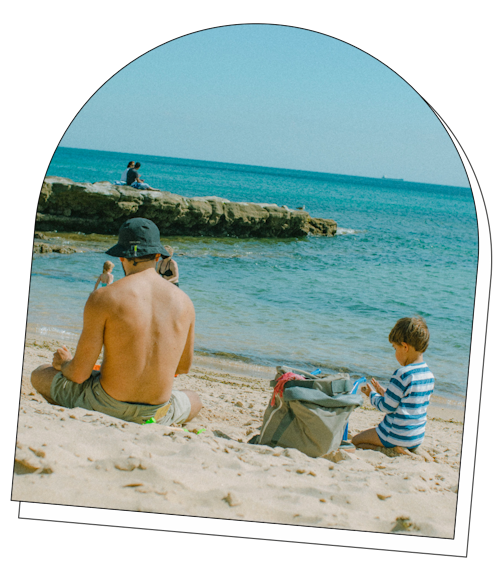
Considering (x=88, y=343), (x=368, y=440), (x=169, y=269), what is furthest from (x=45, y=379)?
(x=169, y=269)

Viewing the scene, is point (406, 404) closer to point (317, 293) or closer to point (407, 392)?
point (407, 392)

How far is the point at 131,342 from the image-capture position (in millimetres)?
2967

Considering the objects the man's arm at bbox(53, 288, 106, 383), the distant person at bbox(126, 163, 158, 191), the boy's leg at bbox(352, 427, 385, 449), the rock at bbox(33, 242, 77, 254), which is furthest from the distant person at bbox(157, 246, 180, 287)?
the distant person at bbox(126, 163, 158, 191)

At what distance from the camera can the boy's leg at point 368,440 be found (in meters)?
3.36

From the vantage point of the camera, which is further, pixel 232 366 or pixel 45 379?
pixel 232 366

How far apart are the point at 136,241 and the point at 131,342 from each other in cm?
56

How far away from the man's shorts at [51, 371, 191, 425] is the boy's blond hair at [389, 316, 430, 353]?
4.69ft

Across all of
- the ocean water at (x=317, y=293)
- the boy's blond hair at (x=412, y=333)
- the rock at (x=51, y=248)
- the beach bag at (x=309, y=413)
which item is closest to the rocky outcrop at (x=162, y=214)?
the ocean water at (x=317, y=293)

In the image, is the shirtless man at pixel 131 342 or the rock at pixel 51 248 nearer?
the shirtless man at pixel 131 342

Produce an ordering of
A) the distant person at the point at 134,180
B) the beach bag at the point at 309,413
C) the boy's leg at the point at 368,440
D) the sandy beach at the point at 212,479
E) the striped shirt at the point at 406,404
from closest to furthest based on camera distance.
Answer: the sandy beach at the point at 212,479
the beach bag at the point at 309,413
the striped shirt at the point at 406,404
the boy's leg at the point at 368,440
the distant person at the point at 134,180

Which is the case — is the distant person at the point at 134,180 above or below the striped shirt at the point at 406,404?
above

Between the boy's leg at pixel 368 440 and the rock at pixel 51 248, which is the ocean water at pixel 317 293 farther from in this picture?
the boy's leg at pixel 368 440

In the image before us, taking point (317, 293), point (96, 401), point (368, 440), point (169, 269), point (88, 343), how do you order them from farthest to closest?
1. point (317, 293)
2. point (169, 269)
3. point (368, 440)
4. point (96, 401)
5. point (88, 343)

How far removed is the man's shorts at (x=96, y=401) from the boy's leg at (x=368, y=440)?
1231mm
